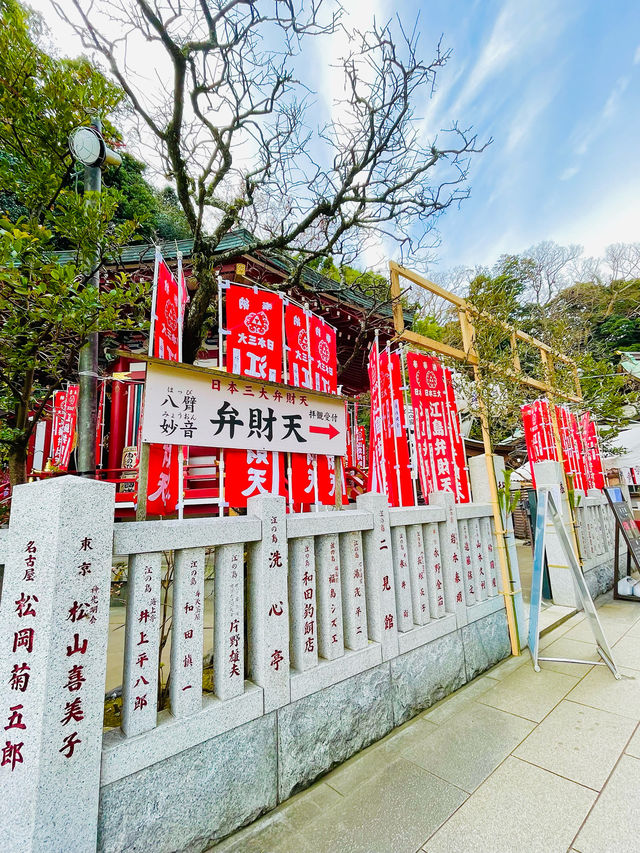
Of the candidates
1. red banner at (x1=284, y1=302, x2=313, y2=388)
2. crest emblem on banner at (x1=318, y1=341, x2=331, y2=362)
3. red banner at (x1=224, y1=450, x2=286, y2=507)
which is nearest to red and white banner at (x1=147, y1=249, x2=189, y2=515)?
red banner at (x1=224, y1=450, x2=286, y2=507)

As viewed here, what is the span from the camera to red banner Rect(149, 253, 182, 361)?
8.39ft

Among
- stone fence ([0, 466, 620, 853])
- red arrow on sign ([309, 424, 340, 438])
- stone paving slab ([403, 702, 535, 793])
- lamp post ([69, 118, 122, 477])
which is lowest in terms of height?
stone paving slab ([403, 702, 535, 793])

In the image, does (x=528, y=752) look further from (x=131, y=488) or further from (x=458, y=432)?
(x=131, y=488)

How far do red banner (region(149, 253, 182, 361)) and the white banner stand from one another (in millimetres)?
281

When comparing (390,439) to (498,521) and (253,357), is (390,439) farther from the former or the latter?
(253,357)

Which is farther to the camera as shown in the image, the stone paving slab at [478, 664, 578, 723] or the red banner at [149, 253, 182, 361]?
the stone paving slab at [478, 664, 578, 723]

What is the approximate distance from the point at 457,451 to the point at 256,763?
3339 mm

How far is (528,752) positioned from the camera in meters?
2.44

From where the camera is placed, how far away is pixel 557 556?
18.6ft

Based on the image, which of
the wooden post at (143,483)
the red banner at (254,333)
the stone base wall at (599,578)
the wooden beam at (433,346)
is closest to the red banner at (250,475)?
the wooden post at (143,483)

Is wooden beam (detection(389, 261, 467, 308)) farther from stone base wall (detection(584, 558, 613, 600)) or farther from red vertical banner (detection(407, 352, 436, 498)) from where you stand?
stone base wall (detection(584, 558, 613, 600))

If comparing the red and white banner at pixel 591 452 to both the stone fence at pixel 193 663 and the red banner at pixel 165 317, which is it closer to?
the stone fence at pixel 193 663

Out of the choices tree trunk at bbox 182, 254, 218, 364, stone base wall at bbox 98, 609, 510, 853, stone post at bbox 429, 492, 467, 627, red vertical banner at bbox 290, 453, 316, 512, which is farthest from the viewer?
tree trunk at bbox 182, 254, 218, 364

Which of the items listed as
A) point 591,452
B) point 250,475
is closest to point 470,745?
point 250,475
